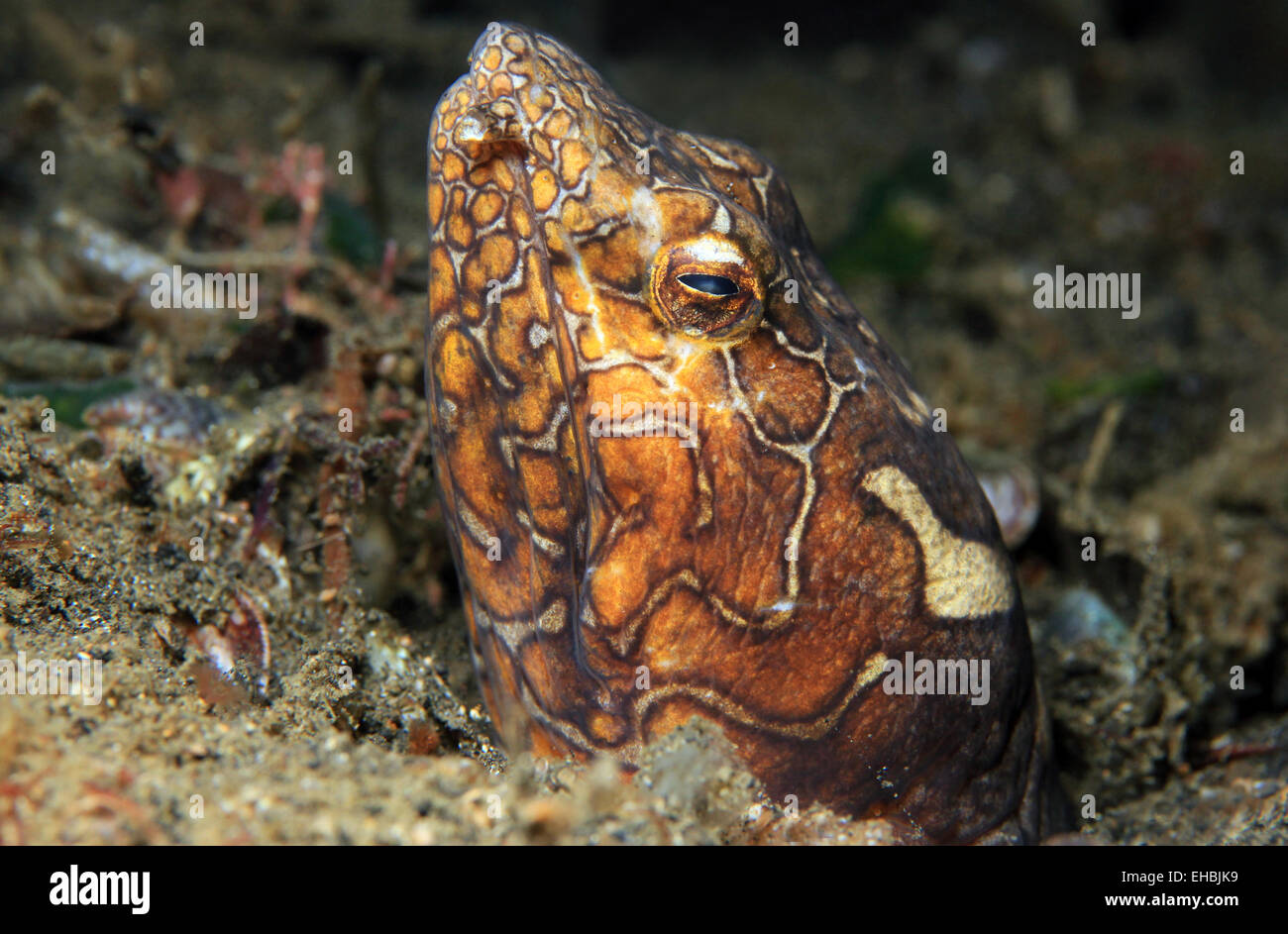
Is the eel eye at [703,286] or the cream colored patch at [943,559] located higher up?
the eel eye at [703,286]

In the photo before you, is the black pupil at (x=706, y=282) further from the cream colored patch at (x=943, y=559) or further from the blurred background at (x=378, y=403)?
the blurred background at (x=378, y=403)

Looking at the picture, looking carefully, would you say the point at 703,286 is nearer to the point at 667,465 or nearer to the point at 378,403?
the point at 667,465

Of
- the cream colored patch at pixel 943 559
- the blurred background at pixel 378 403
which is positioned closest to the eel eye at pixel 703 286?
A: the cream colored patch at pixel 943 559

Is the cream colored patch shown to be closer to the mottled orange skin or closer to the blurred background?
the mottled orange skin

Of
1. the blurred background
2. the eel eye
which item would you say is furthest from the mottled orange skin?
the blurred background

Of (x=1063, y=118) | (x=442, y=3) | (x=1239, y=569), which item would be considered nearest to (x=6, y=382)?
(x=1239, y=569)
